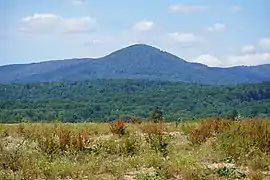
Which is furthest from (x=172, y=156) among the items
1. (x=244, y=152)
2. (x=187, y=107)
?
(x=187, y=107)

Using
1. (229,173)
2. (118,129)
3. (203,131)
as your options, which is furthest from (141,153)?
(118,129)

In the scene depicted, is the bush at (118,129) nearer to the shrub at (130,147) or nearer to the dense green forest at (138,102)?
the shrub at (130,147)

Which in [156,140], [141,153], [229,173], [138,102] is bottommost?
[138,102]

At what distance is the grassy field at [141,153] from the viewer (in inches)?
349

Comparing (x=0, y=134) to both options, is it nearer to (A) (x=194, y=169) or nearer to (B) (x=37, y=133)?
(B) (x=37, y=133)

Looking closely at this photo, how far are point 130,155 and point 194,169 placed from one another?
2204 mm

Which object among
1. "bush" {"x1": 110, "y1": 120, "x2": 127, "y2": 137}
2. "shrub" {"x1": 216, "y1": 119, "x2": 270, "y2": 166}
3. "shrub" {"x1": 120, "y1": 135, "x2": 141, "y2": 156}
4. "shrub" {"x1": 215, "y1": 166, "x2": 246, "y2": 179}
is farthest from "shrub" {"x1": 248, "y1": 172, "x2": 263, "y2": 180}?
"bush" {"x1": 110, "y1": 120, "x2": 127, "y2": 137}

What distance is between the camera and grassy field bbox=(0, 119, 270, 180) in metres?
8.86

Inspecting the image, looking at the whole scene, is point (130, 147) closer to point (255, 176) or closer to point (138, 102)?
A: point (255, 176)

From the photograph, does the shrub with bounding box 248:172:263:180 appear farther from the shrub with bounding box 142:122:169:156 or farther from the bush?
the bush

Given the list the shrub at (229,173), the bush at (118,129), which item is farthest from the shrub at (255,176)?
the bush at (118,129)

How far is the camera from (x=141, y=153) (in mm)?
10531

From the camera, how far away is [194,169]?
8789 mm

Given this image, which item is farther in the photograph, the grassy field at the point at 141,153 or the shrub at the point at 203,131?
the shrub at the point at 203,131
